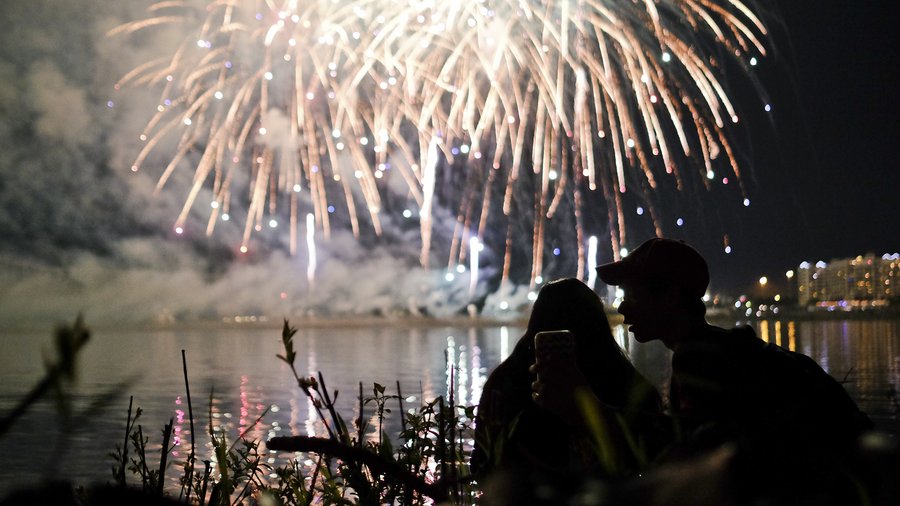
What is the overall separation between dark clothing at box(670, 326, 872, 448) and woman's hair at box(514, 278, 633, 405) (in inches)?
76.4

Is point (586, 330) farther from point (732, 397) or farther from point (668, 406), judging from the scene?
point (732, 397)

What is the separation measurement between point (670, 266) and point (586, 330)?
4.76 ft

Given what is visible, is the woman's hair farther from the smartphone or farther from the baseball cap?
the smartphone

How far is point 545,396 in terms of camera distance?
2.60 meters

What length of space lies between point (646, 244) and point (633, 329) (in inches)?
12.2

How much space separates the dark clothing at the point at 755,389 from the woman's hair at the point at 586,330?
1.94 metres

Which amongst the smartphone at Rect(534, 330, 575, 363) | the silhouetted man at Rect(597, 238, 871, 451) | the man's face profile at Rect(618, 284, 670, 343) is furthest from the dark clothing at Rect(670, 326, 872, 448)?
the man's face profile at Rect(618, 284, 670, 343)

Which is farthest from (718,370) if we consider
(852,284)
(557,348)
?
(852,284)

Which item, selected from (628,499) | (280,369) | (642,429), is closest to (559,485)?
(628,499)

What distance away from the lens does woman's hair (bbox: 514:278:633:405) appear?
4.61m

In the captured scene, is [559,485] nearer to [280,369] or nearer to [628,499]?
[628,499]

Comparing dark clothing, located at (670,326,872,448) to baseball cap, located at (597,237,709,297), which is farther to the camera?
baseball cap, located at (597,237,709,297)

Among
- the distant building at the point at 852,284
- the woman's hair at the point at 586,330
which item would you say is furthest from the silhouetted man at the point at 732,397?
the distant building at the point at 852,284

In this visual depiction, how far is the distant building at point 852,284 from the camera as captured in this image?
176m
